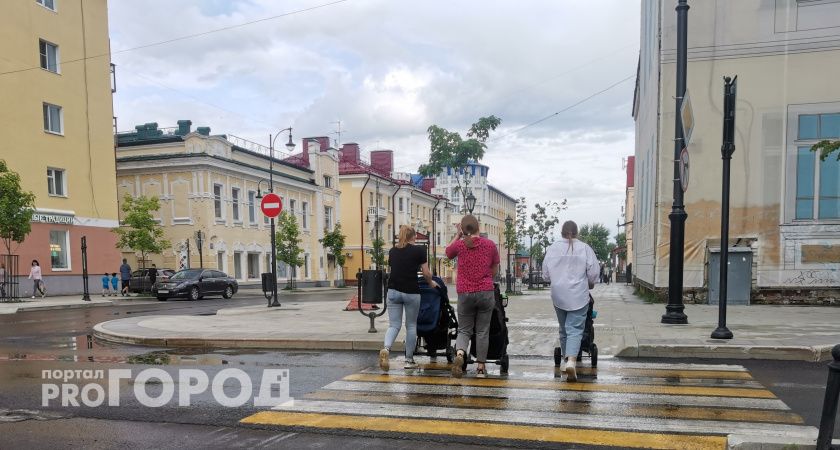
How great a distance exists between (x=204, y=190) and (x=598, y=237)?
94.1 meters

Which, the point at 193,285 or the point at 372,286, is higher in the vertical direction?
the point at 372,286

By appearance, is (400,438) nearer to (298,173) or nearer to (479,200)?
(298,173)

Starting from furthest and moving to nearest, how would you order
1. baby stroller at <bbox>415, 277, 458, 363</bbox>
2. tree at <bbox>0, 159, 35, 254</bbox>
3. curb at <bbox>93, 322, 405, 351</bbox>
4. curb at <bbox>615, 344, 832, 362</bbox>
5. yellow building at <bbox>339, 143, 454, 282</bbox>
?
yellow building at <bbox>339, 143, 454, 282</bbox> → tree at <bbox>0, 159, 35, 254</bbox> → curb at <bbox>93, 322, 405, 351</bbox> → curb at <bbox>615, 344, 832, 362</bbox> → baby stroller at <bbox>415, 277, 458, 363</bbox>

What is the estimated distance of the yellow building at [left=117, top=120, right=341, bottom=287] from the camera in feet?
116

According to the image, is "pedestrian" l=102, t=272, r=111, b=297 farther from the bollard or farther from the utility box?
the bollard

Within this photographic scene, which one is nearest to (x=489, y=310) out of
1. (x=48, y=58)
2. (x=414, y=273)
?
(x=414, y=273)

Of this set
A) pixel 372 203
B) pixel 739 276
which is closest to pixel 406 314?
pixel 739 276

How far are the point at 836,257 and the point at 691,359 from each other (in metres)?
10.2

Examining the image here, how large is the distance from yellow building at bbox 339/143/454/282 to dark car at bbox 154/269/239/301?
23252mm

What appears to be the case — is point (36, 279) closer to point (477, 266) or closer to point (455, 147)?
point (455, 147)

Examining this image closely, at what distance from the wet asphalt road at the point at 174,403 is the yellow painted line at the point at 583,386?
0.38m

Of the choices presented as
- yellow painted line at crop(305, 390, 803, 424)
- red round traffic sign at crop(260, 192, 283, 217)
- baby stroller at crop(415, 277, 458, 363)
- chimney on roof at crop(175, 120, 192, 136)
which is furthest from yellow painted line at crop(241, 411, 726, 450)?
chimney on roof at crop(175, 120, 192, 136)

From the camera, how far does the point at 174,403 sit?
5.71 meters

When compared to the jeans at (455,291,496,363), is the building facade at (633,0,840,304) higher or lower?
higher
